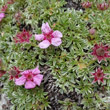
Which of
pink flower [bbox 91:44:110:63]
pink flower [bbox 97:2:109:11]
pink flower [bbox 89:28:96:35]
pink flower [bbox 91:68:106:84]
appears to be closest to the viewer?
pink flower [bbox 91:44:110:63]

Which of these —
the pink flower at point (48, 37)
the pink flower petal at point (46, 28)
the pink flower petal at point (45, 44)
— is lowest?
the pink flower petal at point (45, 44)

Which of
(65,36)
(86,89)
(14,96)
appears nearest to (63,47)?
(65,36)

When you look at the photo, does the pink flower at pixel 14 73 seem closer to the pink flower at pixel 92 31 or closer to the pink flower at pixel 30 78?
the pink flower at pixel 30 78

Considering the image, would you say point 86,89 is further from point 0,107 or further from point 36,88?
point 0,107

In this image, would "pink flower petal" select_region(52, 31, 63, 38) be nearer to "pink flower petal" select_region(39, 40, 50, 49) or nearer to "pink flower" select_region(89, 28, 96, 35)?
"pink flower petal" select_region(39, 40, 50, 49)

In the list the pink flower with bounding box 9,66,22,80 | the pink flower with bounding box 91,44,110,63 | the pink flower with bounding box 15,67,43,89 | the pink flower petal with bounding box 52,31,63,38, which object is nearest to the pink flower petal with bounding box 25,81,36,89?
the pink flower with bounding box 15,67,43,89

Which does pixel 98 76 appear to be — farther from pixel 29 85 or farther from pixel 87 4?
pixel 87 4

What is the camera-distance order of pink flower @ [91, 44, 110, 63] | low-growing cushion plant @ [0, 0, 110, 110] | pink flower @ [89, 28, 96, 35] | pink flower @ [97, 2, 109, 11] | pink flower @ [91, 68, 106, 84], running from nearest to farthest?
pink flower @ [91, 44, 110, 63], pink flower @ [91, 68, 106, 84], low-growing cushion plant @ [0, 0, 110, 110], pink flower @ [89, 28, 96, 35], pink flower @ [97, 2, 109, 11]

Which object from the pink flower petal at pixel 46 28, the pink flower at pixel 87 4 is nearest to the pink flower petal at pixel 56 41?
the pink flower petal at pixel 46 28

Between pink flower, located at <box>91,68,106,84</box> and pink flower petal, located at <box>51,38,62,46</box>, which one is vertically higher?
pink flower petal, located at <box>51,38,62,46</box>
